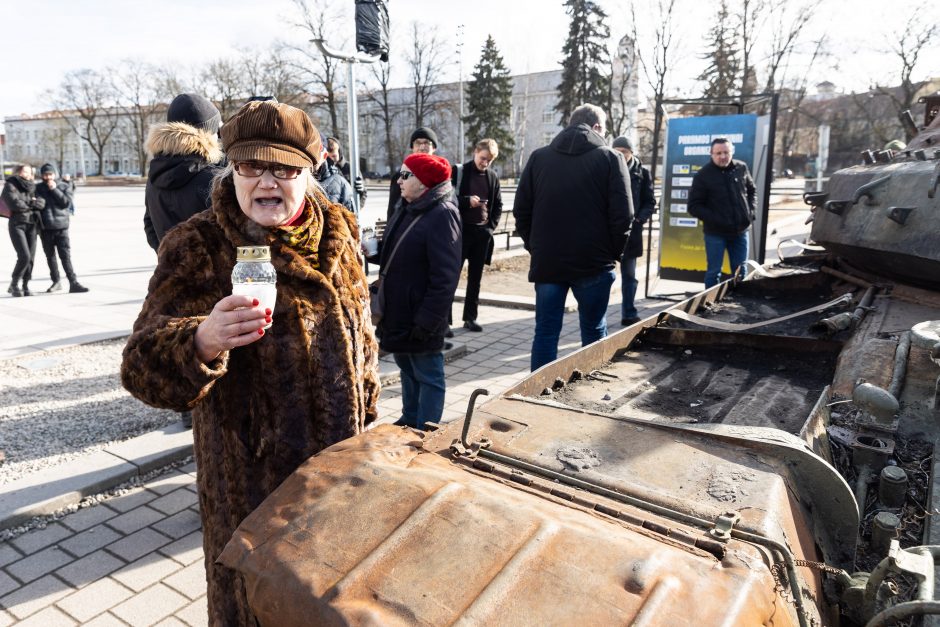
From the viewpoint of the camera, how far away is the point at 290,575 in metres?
1.26

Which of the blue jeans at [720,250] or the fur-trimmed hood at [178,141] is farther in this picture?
the blue jeans at [720,250]

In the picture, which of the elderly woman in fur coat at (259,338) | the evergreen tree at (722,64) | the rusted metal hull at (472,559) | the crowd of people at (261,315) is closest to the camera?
the rusted metal hull at (472,559)

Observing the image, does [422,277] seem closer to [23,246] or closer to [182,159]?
[182,159]

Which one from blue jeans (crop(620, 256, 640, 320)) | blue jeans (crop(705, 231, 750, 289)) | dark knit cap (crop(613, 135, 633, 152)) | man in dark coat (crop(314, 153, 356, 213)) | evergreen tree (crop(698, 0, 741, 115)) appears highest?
evergreen tree (crop(698, 0, 741, 115))

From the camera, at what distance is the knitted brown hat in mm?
1803

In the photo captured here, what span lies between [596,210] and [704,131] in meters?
5.28

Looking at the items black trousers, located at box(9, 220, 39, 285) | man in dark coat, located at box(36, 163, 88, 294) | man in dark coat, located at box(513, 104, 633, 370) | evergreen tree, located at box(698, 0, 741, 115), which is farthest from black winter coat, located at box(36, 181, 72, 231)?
evergreen tree, located at box(698, 0, 741, 115)

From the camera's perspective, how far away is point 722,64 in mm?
33594

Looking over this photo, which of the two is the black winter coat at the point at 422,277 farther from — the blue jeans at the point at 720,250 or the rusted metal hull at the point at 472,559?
the blue jeans at the point at 720,250

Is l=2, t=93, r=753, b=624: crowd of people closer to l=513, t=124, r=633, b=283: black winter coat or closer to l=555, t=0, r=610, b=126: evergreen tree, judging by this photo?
l=513, t=124, r=633, b=283: black winter coat

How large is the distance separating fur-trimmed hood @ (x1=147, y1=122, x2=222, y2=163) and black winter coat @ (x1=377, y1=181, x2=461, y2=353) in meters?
1.19

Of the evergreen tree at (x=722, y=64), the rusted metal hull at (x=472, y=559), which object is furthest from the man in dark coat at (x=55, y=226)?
the evergreen tree at (x=722, y=64)

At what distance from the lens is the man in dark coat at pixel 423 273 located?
3822 mm

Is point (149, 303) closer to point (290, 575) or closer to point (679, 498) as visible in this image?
point (290, 575)
